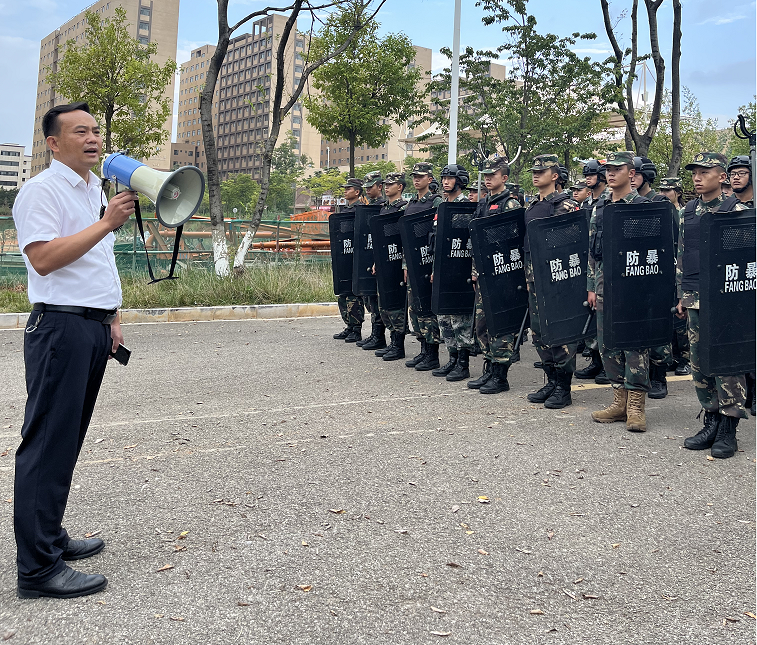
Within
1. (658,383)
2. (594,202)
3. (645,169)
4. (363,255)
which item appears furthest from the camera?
(363,255)

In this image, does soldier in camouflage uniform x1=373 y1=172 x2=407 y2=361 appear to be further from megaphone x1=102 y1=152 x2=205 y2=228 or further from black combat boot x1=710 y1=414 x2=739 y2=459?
megaphone x1=102 y1=152 x2=205 y2=228

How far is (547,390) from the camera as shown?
7145 mm

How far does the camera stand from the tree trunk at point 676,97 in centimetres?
1590

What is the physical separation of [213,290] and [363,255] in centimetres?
446

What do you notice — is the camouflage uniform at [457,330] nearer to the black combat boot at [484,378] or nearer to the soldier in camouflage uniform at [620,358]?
the black combat boot at [484,378]

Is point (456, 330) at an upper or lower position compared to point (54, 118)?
lower

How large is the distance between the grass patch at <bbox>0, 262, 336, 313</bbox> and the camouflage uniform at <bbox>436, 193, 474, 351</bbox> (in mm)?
5562

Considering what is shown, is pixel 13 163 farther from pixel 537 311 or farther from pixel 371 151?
pixel 537 311

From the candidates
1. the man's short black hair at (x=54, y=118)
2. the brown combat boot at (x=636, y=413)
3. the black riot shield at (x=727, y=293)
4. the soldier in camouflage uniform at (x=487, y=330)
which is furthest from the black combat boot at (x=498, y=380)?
the man's short black hair at (x=54, y=118)

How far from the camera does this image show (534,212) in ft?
23.4

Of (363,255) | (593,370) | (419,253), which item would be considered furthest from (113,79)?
(593,370)

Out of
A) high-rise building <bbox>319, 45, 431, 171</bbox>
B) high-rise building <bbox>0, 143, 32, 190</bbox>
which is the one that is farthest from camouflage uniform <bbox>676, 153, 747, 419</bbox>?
high-rise building <bbox>0, 143, 32, 190</bbox>

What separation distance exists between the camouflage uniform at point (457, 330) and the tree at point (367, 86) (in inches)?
749

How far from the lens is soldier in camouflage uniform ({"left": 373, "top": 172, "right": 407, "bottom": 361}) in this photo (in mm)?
9312
